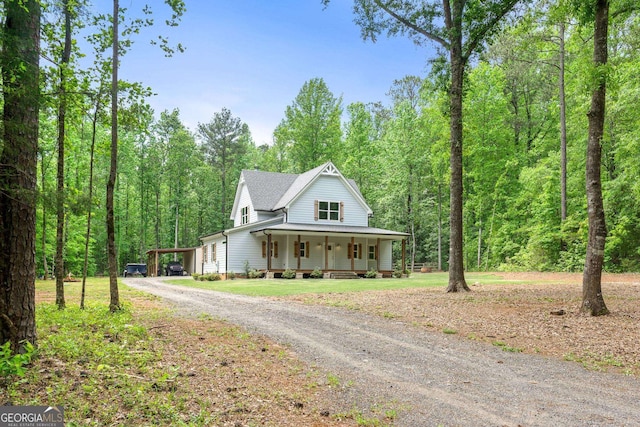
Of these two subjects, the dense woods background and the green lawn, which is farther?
the dense woods background

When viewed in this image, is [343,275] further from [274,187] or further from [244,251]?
[274,187]

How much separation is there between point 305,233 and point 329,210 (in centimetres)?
434

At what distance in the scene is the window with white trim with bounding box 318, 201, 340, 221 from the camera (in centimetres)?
2984

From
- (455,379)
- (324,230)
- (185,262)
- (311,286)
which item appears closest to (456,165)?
(311,286)

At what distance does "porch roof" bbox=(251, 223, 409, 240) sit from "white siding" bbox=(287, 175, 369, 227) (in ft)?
2.37

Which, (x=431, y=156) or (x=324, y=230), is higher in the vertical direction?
(x=431, y=156)

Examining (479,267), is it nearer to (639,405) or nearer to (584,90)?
(584,90)

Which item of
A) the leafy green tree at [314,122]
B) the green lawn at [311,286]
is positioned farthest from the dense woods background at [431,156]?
the green lawn at [311,286]

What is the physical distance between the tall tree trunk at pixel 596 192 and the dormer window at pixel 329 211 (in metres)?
20.8

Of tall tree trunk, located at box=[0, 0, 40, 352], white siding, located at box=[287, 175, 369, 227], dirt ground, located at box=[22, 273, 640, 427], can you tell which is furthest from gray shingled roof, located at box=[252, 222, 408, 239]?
tall tree trunk, located at box=[0, 0, 40, 352]

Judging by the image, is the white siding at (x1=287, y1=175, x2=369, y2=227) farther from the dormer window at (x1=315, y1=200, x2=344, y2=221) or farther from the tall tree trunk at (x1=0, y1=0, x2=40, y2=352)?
the tall tree trunk at (x1=0, y1=0, x2=40, y2=352)

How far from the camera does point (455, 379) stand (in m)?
5.22

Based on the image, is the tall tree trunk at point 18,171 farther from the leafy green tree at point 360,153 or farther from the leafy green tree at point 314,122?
Result: the leafy green tree at point 360,153

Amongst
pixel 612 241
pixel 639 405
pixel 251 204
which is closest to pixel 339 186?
pixel 251 204
